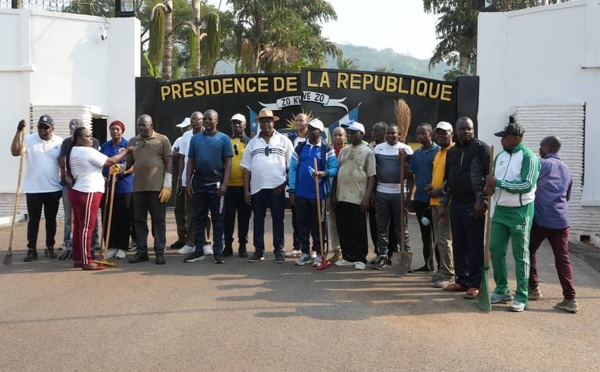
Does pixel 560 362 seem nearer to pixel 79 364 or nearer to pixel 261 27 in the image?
pixel 79 364

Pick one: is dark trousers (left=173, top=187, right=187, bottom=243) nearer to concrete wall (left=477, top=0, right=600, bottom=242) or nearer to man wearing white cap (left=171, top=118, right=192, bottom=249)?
man wearing white cap (left=171, top=118, right=192, bottom=249)

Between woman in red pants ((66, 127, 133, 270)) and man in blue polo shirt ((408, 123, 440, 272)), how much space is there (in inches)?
150

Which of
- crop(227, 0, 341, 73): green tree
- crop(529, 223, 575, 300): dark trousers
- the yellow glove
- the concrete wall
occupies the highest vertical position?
crop(227, 0, 341, 73): green tree

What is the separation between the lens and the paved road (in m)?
4.75

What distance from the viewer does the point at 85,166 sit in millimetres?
8031

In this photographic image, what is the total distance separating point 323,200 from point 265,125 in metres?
1.22

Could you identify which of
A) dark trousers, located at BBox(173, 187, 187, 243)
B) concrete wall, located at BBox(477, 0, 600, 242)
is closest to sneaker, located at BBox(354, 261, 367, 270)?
Result: dark trousers, located at BBox(173, 187, 187, 243)

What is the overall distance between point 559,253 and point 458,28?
29.8 meters

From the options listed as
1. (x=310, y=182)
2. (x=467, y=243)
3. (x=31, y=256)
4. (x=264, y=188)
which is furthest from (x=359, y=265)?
(x=31, y=256)

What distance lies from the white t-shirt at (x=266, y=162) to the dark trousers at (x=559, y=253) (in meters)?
3.26

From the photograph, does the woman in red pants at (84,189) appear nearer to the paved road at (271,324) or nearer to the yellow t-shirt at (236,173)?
the paved road at (271,324)

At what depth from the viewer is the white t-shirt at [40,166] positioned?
870 centimetres

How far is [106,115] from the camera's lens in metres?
13.9

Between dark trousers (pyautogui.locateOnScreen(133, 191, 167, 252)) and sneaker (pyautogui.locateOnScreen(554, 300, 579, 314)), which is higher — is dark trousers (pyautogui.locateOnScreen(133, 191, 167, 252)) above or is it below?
above
